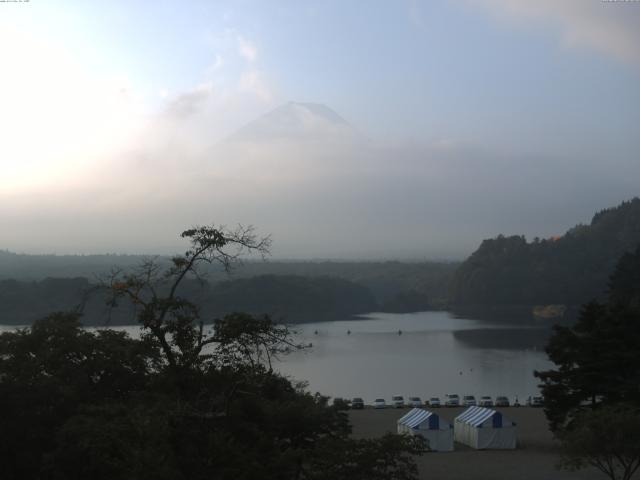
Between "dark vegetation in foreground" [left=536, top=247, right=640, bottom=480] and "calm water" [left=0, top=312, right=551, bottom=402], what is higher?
"dark vegetation in foreground" [left=536, top=247, right=640, bottom=480]

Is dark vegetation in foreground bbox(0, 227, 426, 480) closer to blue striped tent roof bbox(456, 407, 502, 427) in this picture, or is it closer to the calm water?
blue striped tent roof bbox(456, 407, 502, 427)

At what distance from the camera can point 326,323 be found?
51688 mm

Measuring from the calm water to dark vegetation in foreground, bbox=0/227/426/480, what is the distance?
1493 cm

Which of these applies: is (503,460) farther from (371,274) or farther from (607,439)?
(371,274)

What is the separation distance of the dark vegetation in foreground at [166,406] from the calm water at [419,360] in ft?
49.0

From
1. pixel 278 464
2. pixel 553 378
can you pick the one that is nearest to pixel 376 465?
pixel 278 464

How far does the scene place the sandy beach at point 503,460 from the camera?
1041 centimetres

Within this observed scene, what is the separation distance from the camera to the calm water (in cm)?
2395

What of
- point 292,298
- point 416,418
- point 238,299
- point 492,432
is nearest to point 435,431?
point 416,418

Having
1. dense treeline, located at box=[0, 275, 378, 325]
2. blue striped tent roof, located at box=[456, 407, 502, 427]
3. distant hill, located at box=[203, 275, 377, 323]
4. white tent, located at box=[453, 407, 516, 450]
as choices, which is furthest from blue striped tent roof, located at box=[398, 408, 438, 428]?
distant hill, located at box=[203, 275, 377, 323]

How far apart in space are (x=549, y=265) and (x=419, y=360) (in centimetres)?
4570

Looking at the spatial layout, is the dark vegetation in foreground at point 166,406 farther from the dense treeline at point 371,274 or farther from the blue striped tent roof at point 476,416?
the dense treeline at point 371,274

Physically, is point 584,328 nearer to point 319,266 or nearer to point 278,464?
point 278,464

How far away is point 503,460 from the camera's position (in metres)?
11.6
